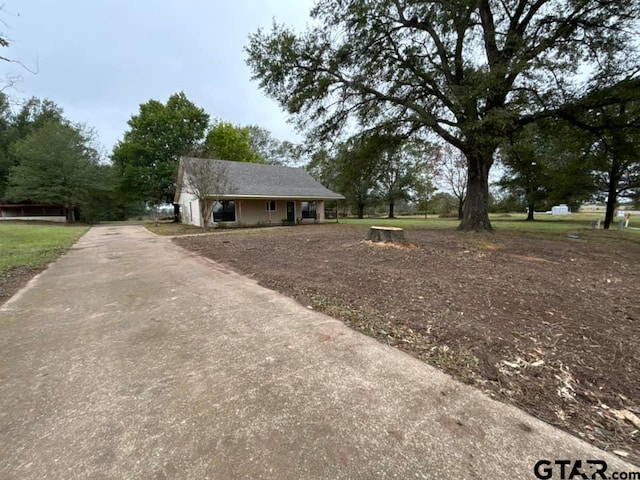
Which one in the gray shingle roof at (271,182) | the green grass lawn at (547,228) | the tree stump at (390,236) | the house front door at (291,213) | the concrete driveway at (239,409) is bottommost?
the concrete driveway at (239,409)

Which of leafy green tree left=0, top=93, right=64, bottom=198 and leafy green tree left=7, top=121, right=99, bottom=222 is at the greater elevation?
leafy green tree left=0, top=93, right=64, bottom=198

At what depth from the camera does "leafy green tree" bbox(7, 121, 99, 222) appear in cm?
2203

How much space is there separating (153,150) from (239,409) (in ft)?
98.7

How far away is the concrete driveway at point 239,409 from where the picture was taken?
1468 mm

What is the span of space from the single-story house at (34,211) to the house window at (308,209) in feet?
79.8

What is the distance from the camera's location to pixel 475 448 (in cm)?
157

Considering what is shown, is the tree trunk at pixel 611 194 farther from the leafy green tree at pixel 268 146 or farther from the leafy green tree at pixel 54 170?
the leafy green tree at pixel 54 170

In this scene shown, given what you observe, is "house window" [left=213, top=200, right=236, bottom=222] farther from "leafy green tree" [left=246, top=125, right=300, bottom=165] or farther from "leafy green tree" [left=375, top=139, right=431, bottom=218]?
"leafy green tree" [left=246, top=125, right=300, bottom=165]

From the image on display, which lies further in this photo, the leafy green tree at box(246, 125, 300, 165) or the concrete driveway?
the leafy green tree at box(246, 125, 300, 165)

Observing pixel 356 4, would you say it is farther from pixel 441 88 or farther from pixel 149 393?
pixel 149 393

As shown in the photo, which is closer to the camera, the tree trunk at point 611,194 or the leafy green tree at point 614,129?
the leafy green tree at point 614,129

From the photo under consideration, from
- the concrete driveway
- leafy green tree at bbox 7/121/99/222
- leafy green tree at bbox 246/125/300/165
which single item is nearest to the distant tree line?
leafy green tree at bbox 7/121/99/222

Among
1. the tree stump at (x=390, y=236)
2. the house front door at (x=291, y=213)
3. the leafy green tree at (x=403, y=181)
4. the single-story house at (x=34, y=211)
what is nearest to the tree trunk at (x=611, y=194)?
the leafy green tree at (x=403, y=181)

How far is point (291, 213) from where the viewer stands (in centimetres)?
2130
